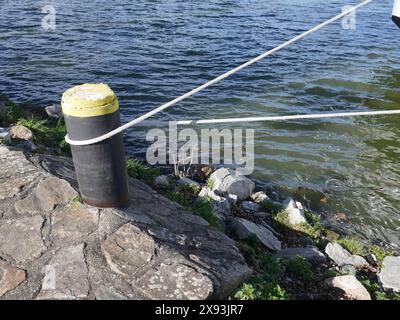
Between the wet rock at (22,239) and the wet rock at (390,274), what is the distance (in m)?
4.16

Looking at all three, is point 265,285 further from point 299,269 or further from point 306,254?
point 306,254

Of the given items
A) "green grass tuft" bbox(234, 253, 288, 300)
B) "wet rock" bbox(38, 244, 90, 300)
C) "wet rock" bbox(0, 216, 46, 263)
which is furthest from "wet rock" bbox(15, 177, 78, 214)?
"green grass tuft" bbox(234, 253, 288, 300)

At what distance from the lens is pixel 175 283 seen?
3723mm

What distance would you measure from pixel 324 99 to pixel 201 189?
6453mm

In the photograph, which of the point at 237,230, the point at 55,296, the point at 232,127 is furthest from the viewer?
the point at 232,127

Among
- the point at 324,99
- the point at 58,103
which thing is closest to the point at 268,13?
the point at 324,99

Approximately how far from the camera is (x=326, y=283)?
5191mm

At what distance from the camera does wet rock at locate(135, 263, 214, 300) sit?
3629mm

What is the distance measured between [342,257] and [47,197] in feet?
13.1

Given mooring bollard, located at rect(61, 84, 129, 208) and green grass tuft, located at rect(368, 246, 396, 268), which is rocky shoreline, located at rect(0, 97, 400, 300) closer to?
green grass tuft, located at rect(368, 246, 396, 268)

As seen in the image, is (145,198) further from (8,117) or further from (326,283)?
(8,117)

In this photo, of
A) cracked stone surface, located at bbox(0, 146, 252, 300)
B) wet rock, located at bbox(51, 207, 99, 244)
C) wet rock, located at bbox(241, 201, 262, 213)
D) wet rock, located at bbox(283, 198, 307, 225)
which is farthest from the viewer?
wet rock, located at bbox(241, 201, 262, 213)

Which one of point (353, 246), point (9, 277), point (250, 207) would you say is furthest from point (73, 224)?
point (353, 246)

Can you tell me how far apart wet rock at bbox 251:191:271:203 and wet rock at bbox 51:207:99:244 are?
384cm
